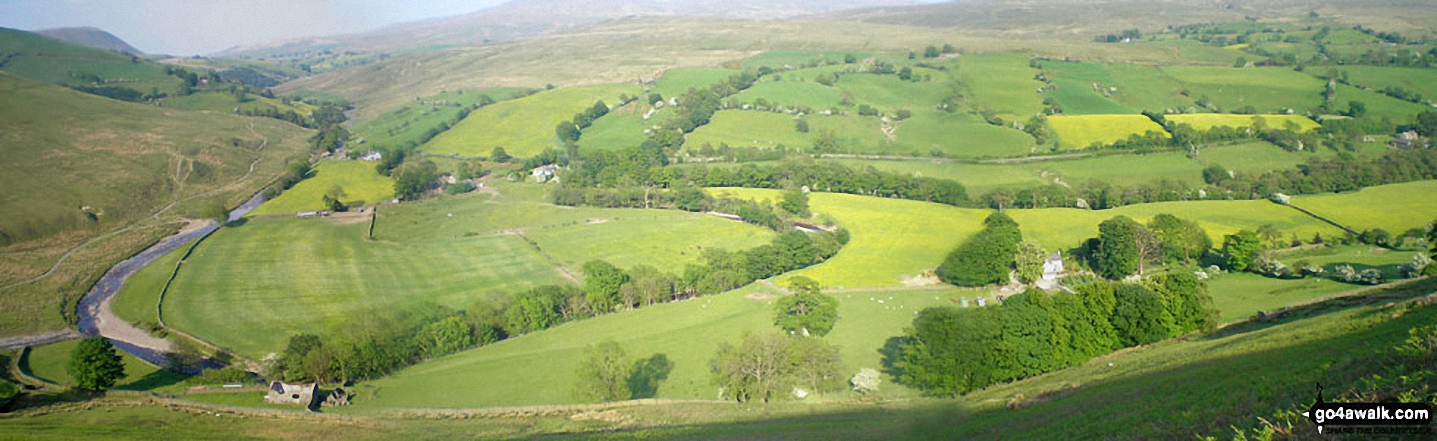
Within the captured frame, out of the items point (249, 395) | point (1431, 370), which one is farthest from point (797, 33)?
point (1431, 370)

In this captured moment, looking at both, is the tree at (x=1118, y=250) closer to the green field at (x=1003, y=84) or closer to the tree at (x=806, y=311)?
the tree at (x=806, y=311)

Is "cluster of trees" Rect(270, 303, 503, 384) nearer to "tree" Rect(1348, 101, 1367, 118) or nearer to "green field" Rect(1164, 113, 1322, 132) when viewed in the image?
"green field" Rect(1164, 113, 1322, 132)

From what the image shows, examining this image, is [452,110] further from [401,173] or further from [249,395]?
[249,395]

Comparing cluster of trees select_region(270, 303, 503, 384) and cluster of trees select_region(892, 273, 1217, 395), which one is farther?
cluster of trees select_region(270, 303, 503, 384)

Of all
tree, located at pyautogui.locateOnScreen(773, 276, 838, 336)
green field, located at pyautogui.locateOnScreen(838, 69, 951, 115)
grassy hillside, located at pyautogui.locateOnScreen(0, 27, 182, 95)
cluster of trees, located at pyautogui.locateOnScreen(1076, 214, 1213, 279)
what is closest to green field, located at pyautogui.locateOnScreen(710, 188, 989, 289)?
tree, located at pyautogui.locateOnScreen(773, 276, 838, 336)

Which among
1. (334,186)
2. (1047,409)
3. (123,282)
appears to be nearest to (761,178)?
(334,186)

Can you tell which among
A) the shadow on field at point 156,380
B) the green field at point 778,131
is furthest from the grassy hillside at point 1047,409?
the green field at point 778,131
